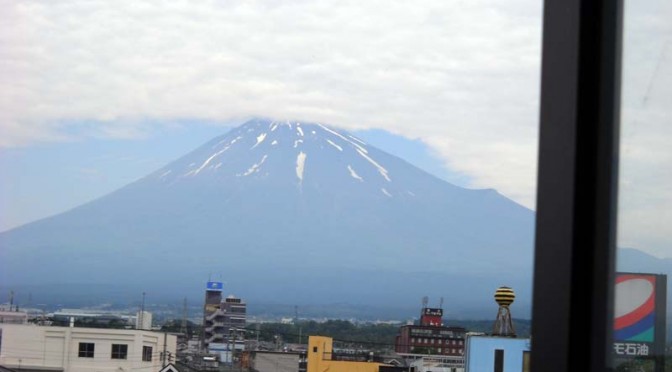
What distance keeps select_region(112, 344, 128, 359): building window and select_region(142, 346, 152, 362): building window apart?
0.36m

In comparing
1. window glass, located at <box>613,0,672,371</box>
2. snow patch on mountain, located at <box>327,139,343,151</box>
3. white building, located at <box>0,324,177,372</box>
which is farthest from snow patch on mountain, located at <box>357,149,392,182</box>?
window glass, located at <box>613,0,672,371</box>

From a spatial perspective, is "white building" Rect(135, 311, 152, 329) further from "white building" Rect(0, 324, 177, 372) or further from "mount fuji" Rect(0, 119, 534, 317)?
"mount fuji" Rect(0, 119, 534, 317)

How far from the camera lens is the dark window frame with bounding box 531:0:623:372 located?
795 mm

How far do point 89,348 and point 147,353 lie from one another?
1215 millimetres

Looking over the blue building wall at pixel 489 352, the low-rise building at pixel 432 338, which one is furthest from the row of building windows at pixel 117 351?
the blue building wall at pixel 489 352

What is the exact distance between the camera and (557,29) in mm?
815

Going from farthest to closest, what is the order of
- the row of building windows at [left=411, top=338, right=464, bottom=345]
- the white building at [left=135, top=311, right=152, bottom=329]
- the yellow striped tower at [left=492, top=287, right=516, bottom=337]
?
the row of building windows at [left=411, top=338, right=464, bottom=345]
the white building at [left=135, top=311, right=152, bottom=329]
the yellow striped tower at [left=492, top=287, right=516, bottom=337]

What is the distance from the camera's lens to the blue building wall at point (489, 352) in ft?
52.9

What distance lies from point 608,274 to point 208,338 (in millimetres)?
31680

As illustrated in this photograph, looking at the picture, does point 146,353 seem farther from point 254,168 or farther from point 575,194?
point 254,168

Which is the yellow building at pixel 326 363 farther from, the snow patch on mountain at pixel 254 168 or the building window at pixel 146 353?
the snow patch on mountain at pixel 254 168

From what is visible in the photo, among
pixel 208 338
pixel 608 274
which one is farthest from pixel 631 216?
pixel 208 338

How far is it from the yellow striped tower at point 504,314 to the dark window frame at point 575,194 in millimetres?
15217

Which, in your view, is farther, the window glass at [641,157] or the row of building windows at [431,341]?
the row of building windows at [431,341]
